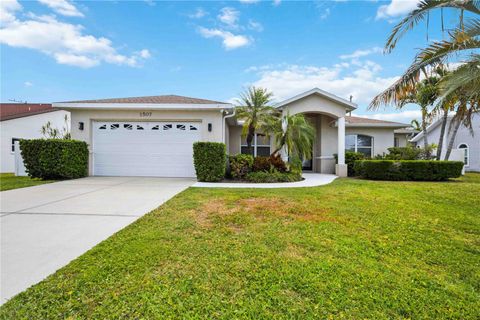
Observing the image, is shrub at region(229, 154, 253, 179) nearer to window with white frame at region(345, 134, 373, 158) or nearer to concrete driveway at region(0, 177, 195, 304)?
concrete driveway at region(0, 177, 195, 304)

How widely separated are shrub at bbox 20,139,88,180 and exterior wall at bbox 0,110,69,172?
31.0ft

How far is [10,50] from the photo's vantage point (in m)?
11.1

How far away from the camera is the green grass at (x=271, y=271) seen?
2.06 meters

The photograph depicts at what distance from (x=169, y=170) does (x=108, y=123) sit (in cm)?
394

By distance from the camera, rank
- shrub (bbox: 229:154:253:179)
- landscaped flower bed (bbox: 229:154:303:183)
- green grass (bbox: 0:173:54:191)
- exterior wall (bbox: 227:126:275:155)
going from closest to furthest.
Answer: green grass (bbox: 0:173:54:191), landscaped flower bed (bbox: 229:154:303:183), shrub (bbox: 229:154:253:179), exterior wall (bbox: 227:126:275:155)

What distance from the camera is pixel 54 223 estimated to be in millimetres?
4207

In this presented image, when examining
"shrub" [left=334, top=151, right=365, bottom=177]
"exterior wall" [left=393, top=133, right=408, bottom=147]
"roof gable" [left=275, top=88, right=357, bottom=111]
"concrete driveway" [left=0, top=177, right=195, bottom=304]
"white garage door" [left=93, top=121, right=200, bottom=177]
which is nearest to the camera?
"concrete driveway" [left=0, top=177, right=195, bottom=304]

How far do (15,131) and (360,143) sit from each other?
25136mm

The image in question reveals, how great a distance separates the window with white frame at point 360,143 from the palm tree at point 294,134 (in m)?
5.88

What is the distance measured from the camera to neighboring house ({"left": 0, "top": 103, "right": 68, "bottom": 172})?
15930mm

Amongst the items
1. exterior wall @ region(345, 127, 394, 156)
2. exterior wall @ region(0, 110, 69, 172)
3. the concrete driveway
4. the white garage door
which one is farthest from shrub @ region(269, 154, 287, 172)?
exterior wall @ region(0, 110, 69, 172)

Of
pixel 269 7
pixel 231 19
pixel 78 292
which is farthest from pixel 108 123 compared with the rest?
pixel 78 292

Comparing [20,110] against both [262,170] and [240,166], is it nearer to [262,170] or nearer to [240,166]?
[240,166]

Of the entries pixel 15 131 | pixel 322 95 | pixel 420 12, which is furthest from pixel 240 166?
pixel 15 131
